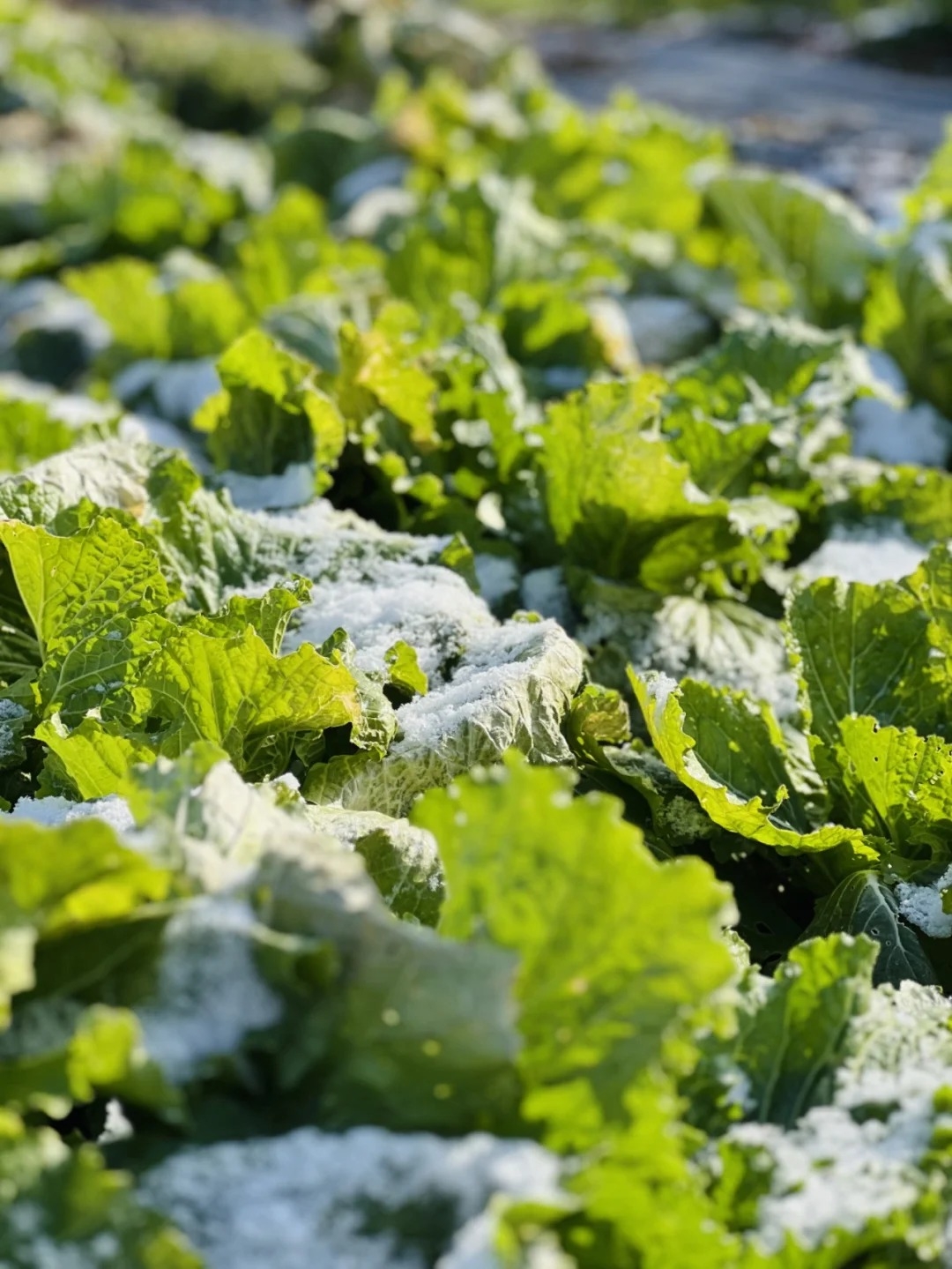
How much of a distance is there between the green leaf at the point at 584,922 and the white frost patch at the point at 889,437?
8.32 ft

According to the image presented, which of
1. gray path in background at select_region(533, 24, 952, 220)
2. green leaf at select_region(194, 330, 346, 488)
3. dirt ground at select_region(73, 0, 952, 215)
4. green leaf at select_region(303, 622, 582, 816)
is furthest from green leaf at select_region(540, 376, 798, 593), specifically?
gray path in background at select_region(533, 24, 952, 220)

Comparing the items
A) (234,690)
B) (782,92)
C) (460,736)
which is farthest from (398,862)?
(782,92)

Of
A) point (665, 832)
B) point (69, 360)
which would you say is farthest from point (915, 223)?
point (69, 360)

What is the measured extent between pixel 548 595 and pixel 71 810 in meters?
1.25

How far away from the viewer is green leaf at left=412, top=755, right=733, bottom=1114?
1.40m

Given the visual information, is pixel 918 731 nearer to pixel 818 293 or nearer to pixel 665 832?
pixel 665 832

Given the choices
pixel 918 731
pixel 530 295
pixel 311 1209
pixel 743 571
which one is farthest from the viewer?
pixel 530 295

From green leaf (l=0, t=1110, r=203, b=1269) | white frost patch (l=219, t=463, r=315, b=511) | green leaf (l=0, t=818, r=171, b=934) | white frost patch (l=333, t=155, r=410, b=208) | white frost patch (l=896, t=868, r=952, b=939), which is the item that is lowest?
white frost patch (l=333, t=155, r=410, b=208)

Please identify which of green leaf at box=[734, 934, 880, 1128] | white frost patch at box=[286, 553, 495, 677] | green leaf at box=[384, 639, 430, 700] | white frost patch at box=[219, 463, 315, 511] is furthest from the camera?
white frost patch at box=[219, 463, 315, 511]

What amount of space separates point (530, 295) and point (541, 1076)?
9.17ft

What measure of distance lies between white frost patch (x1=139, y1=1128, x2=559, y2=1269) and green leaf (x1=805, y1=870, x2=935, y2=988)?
3.14 feet

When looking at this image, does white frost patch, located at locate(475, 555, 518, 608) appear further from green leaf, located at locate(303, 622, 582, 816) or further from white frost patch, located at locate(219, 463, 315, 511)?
green leaf, located at locate(303, 622, 582, 816)

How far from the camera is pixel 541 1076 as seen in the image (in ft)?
4.72

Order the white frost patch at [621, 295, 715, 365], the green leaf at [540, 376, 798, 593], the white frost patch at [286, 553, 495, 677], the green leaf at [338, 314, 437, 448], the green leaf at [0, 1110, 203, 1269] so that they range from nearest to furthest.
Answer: the green leaf at [0, 1110, 203, 1269] < the white frost patch at [286, 553, 495, 677] < the green leaf at [540, 376, 798, 593] < the green leaf at [338, 314, 437, 448] < the white frost patch at [621, 295, 715, 365]
